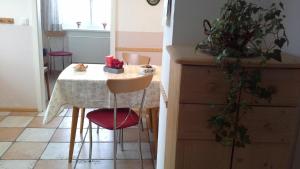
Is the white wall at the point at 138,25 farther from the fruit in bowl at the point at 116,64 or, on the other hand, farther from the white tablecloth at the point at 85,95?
the white tablecloth at the point at 85,95

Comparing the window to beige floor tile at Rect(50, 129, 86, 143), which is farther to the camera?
the window

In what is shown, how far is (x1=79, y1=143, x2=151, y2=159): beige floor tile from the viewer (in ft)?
8.64

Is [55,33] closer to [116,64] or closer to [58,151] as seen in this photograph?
[116,64]

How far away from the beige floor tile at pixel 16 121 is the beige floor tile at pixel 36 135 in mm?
196

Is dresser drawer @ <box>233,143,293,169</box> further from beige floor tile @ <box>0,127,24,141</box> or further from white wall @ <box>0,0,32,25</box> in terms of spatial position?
white wall @ <box>0,0,32,25</box>

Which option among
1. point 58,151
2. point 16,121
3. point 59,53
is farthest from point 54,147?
point 59,53

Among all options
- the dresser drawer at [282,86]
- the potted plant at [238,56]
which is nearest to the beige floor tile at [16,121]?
the potted plant at [238,56]

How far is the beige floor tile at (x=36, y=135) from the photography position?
9.49 ft

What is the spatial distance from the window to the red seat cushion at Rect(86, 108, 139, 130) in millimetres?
3862

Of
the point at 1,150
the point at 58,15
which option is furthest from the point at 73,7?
the point at 1,150

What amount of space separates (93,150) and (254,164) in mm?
1840

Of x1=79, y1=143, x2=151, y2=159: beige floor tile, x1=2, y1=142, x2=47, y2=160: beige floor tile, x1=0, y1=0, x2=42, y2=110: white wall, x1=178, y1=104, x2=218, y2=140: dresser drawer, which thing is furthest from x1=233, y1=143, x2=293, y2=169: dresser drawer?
x1=0, y1=0, x2=42, y2=110: white wall

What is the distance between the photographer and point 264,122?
1.15 m

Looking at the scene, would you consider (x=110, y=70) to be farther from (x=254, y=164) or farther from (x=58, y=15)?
(x=58, y=15)
